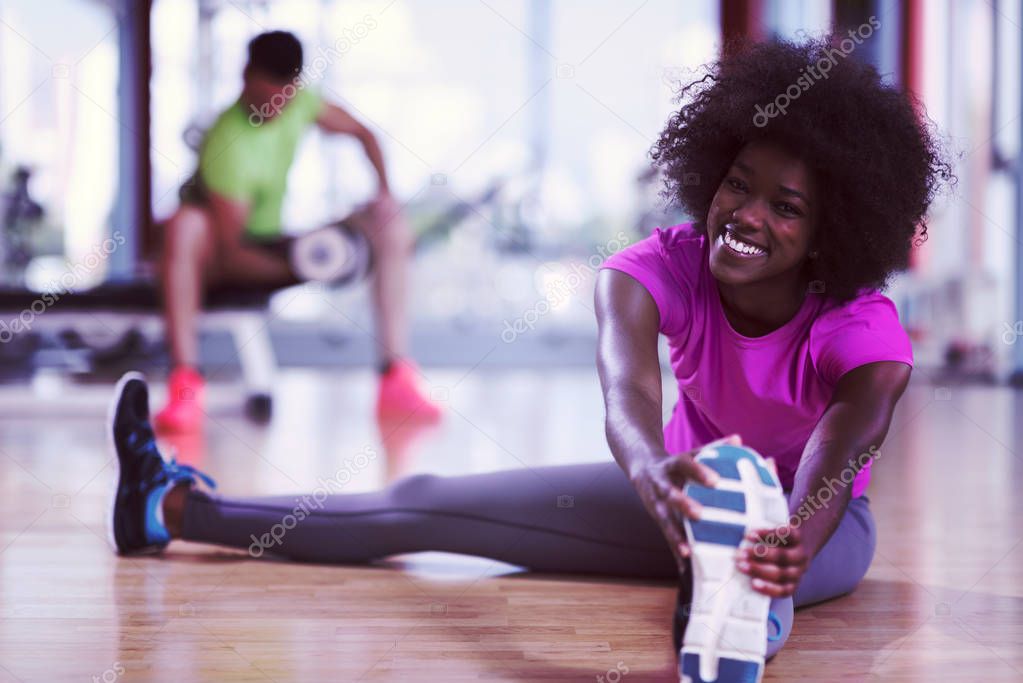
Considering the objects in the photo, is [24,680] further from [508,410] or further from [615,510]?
[508,410]

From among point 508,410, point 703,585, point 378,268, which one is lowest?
point 508,410

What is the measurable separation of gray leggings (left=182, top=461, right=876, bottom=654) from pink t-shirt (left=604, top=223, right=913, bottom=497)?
156 millimetres

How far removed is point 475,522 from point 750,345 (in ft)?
1.44

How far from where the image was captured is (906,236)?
1191 millimetres

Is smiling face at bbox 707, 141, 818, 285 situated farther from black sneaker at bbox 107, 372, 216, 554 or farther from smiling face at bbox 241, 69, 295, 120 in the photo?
smiling face at bbox 241, 69, 295, 120

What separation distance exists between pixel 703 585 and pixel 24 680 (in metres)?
0.64

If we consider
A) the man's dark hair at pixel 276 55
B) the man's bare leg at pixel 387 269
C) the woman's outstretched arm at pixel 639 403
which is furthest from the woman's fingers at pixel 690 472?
the man's dark hair at pixel 276 55

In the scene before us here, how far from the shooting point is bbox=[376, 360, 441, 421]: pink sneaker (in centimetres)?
330

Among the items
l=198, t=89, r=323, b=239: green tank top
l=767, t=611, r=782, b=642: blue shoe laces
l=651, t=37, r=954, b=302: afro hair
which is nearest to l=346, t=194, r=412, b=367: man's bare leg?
l=198, t=89, r=323, b=239: green tank top

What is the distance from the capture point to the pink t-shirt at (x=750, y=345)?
1.15 meters

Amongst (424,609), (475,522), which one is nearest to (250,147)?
(475,522)

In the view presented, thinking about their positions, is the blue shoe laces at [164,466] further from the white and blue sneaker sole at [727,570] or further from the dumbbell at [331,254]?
the dumbbell at [331,254]

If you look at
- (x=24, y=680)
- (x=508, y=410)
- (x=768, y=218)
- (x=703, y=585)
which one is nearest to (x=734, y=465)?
(x=703, y=585)

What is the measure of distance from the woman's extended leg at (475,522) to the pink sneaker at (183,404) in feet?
5.04
